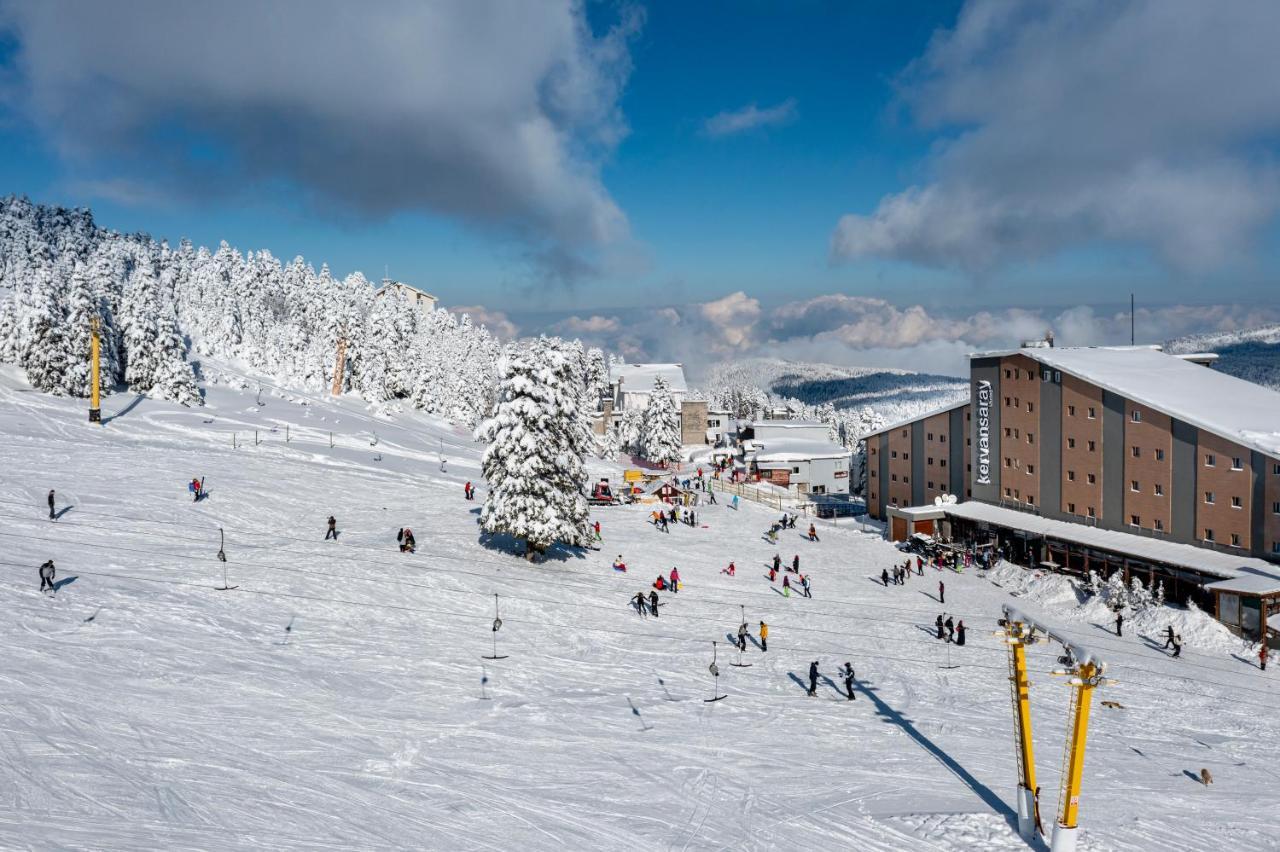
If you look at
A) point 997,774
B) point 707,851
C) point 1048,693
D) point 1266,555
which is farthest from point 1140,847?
point 1266,555

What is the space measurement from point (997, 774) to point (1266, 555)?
30.2 metres

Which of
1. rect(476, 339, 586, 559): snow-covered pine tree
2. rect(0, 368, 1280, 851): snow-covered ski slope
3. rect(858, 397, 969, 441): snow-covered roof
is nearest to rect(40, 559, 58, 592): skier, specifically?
rect(0, 368, 1280, 851): snow-covered ski slope

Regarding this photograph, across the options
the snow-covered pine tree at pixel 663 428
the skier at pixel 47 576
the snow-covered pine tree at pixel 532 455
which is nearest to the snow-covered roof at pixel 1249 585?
the snow-covered pine tree at pixel 532 455

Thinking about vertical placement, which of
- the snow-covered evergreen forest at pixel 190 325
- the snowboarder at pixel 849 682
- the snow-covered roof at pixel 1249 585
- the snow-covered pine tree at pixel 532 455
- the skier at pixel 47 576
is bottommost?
the snowboarder at pixel 849 682

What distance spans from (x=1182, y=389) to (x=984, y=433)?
40.3ft

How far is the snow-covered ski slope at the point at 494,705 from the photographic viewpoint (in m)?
15.6

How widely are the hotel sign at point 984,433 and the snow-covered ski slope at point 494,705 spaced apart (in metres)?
17.7

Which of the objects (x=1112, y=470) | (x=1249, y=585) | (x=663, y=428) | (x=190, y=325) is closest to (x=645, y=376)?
(x=663, y=428)

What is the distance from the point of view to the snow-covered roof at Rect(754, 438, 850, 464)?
8869 centimetres

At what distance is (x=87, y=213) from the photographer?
196 metres

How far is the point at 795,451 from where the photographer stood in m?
92.1

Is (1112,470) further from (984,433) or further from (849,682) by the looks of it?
(849,682)

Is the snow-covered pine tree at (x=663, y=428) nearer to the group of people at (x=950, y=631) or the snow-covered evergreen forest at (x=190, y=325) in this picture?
the snow-covered evergreen forest at (x=190, y=325)

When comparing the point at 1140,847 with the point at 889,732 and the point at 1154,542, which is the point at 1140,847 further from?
the point at 1154,542
